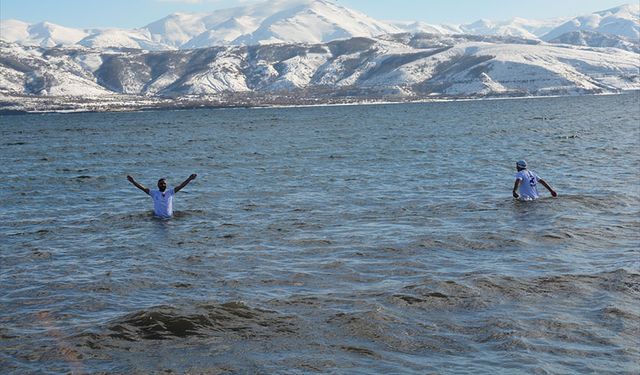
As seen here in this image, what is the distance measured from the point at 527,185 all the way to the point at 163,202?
12917 millimetres

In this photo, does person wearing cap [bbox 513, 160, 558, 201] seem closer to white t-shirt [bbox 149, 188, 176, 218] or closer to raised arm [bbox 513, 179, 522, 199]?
raised arm [bbox 513, 179, 522, 199]

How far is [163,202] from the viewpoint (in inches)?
991

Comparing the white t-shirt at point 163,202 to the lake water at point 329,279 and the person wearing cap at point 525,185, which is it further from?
the person wearing cap at point 525,185

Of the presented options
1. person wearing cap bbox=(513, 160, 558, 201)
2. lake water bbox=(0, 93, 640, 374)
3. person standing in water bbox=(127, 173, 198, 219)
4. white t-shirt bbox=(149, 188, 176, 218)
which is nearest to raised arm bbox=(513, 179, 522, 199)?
person wearing cap bbox=(513, 160, 558, 201)

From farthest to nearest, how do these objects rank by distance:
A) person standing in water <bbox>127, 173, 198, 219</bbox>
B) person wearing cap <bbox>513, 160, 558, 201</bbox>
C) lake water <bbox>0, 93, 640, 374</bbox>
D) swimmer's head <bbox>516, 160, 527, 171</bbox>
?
person wearing cap <bbox>513, 160, 558, 201</bbox> → swimmer's head <bbox>516, 160, 527, 171</bbox> → person standing in water <bbox>127, 173, 198, 219</bbox> → lake water <bbox>0, 93, 640, 374</bbox>

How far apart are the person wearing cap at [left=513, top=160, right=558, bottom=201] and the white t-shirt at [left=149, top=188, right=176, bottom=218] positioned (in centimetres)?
1218

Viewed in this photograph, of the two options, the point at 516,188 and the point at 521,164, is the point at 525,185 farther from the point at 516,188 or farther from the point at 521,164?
Result: the point at 521,164

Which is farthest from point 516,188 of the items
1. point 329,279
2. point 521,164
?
point 329,279

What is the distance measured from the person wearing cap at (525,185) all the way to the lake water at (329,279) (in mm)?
440

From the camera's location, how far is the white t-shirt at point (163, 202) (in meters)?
24.9

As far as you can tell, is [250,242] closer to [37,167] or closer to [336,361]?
[336,361]

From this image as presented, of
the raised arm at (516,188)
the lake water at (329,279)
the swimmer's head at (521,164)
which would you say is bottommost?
the lake water at (329,279)

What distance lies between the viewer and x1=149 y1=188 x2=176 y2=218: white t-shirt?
24922mm

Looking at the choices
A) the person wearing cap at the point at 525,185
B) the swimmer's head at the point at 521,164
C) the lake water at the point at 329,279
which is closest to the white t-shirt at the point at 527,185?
the person wearing cap at the point at 525,185
